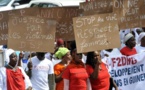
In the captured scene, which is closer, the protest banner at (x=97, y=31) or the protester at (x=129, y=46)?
the protest banner at (x=97, y=31)

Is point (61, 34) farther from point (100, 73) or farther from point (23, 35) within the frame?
point (100, 73)

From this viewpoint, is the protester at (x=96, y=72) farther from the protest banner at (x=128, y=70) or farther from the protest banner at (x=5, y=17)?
the protest banner at (x=5, y=17)

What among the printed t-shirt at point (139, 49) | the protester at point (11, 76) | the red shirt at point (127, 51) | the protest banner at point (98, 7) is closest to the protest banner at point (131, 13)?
the protest banner at point (98, 7)

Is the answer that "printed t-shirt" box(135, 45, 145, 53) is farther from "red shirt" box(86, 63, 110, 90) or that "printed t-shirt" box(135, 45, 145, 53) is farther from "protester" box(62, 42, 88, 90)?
"protester" box(62, 42, 88, 90)

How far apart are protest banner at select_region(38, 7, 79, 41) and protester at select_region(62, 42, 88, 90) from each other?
4.39 ft

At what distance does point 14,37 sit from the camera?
10.4 m

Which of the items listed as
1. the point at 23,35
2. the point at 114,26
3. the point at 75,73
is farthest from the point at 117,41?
the point at 23,35

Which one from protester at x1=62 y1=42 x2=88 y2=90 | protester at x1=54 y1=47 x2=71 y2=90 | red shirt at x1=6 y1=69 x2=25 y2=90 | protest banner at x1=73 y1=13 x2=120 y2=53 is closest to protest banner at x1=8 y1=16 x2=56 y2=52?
red shirt at x1=6 y1=69 x2=25 y2=90

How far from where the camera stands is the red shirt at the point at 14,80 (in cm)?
1030

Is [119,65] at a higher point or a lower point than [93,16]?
lower

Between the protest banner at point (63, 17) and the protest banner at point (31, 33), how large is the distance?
285 millimetres

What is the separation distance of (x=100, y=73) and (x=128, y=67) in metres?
1.53

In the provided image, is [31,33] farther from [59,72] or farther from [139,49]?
[139,49]

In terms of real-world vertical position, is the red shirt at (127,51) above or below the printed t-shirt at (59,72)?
above
